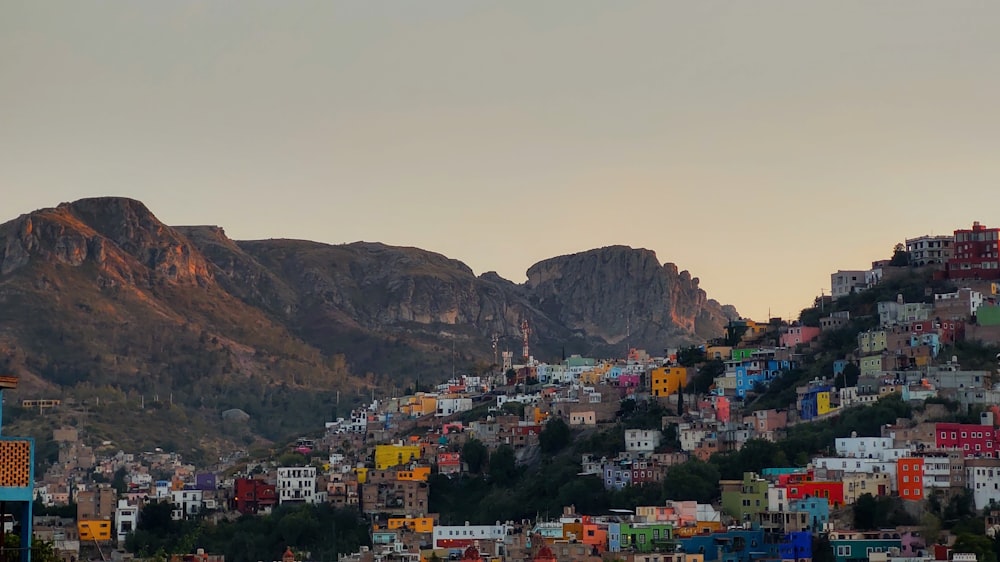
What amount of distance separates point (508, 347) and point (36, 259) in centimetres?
3733

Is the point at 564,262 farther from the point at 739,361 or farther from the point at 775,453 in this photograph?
the point at 775,453

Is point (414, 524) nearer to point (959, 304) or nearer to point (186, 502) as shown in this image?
point (186, 502)

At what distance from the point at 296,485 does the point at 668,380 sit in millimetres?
15467

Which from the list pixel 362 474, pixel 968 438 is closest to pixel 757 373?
pixel 362 474

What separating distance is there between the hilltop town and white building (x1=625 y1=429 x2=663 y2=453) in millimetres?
80

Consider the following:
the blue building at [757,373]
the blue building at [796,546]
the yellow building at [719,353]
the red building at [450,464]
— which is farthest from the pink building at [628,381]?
the blue building at [796,546]

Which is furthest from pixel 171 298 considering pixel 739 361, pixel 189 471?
pixel 739 361

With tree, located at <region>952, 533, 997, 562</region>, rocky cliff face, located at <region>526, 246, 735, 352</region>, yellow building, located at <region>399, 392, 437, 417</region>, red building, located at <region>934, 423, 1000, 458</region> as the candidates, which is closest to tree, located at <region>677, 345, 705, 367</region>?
yellow building, located at <region>399, 392, 437, 417</region>

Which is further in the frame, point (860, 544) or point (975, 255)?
point (975, 255)

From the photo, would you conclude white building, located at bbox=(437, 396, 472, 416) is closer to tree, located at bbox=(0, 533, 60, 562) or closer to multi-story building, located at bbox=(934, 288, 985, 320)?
multi-story building, located at bbox=(934, 288, 985, 320)

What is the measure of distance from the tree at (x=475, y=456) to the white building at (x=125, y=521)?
40.7ft

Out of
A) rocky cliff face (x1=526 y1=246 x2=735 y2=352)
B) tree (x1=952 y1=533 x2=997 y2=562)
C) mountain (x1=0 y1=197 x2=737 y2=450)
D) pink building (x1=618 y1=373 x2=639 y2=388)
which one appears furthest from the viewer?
rocky cliff face (x1=526 y1=246 x2=735 y2=352)

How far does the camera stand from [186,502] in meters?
81.2

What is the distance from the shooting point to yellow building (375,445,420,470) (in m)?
84.9
